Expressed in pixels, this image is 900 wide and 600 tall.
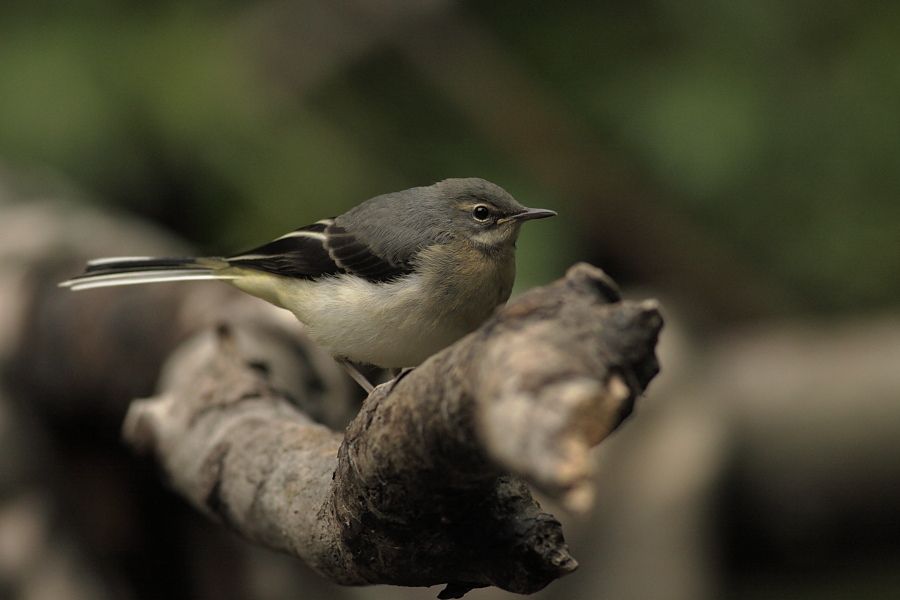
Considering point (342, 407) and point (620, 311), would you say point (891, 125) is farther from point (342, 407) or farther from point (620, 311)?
point (620, 311)

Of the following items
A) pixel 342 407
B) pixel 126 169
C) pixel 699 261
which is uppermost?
pixel 699 261

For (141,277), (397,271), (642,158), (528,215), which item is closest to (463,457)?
(397,271)

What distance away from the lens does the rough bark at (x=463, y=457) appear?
1598 mm

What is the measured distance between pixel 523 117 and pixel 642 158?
2.88 feet

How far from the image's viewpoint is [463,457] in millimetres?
A: 1862

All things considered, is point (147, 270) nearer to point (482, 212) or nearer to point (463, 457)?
point (482, 212)

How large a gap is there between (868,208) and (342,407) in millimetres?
3904

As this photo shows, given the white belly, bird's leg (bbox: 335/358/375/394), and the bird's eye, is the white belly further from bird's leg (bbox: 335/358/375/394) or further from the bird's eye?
the bird's eye

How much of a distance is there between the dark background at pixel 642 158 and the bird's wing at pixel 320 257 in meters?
2.54

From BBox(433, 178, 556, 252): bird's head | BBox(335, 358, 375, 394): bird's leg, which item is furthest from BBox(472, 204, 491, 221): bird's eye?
BBox(335, 358, 375, 394): bird's leg

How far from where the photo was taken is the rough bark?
1.60 m

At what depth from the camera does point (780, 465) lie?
20.0 ft

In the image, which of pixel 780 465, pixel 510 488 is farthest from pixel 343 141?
pixel 510 488

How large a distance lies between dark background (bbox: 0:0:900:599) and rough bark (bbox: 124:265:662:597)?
3170mm
